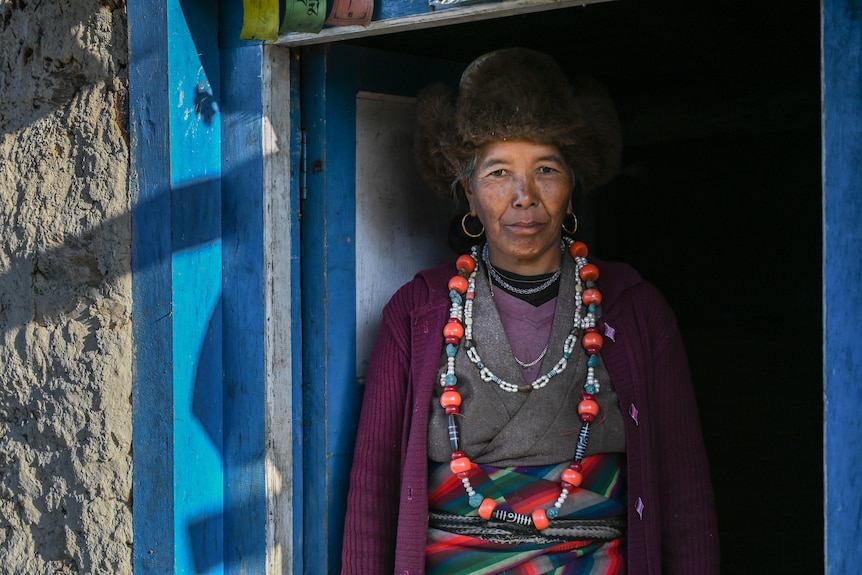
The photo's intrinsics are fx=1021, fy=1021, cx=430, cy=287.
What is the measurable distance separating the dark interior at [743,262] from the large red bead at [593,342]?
1.59 meters

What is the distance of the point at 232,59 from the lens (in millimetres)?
2461

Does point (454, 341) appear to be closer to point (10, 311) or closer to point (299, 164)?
point (299, 164)

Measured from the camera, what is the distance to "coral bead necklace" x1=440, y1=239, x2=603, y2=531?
2238 mm

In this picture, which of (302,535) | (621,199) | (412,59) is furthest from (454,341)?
(621,199)

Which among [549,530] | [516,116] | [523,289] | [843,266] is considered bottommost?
[549,530]

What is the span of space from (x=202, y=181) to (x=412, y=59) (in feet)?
2.24

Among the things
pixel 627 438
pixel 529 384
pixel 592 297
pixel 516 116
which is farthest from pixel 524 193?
pixel 627 438

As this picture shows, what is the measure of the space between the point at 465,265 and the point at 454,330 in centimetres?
19

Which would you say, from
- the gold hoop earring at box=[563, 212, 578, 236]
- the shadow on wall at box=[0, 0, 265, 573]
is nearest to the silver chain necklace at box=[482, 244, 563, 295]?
the gold hoop earring at box=[563, 212, 578, 236]

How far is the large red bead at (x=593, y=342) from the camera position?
2305 mm

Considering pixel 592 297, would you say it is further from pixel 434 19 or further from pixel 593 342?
pixel 434 19

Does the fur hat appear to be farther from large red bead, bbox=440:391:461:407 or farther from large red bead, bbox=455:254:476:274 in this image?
large red bead, bbox=440:391:461:407

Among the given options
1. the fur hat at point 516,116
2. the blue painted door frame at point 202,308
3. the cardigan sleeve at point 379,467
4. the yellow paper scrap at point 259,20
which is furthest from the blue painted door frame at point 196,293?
the fur hat at point 516,116

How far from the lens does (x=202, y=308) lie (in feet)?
8.14
